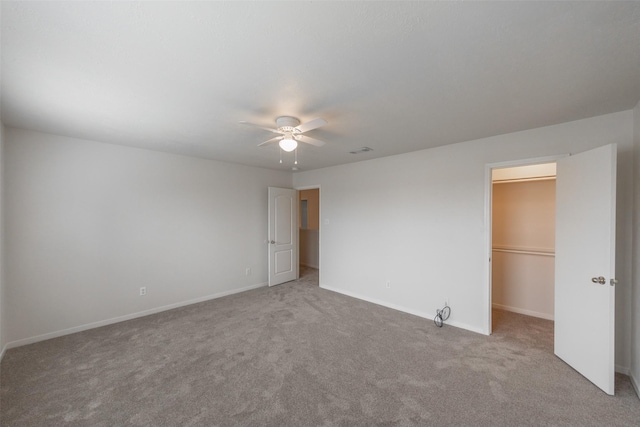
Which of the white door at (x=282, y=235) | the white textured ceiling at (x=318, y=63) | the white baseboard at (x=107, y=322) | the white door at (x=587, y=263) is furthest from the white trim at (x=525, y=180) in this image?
the white baseboard at (x=107, y=322)

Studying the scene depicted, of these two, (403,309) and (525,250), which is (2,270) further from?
(525,250)

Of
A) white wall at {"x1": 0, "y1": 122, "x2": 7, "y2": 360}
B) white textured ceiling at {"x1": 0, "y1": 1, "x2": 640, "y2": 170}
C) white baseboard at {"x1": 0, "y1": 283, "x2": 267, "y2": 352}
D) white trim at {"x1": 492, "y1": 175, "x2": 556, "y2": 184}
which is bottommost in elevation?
white baseboard at {"x1": 0, "y1": 283, "x2": 267, "y2": 352}

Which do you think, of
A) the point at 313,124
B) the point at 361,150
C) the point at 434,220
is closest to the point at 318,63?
the point at 313,124

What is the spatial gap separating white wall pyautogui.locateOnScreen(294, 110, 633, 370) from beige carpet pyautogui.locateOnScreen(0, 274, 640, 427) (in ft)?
1.77

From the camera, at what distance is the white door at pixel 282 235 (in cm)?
512

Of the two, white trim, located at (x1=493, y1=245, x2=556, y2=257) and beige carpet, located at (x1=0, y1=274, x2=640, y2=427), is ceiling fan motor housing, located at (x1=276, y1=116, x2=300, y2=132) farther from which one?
white trim, located at (x1=493, y1=245, x2=556, y2=257)

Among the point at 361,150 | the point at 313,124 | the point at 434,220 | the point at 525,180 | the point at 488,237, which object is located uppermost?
the point at 361,150

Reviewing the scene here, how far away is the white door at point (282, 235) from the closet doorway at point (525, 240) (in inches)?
149

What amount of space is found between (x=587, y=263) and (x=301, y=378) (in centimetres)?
283

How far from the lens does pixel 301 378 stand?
2.21m

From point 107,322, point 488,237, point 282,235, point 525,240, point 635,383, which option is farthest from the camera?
point 282,235

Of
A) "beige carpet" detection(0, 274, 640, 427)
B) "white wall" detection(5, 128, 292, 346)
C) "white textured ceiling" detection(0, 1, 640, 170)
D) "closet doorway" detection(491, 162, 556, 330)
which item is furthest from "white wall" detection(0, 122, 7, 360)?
"closet doorway" detection(491, 162, 556, 330)

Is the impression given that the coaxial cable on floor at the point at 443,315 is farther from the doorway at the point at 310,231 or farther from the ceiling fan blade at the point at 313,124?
the doorway at the point at 310,231

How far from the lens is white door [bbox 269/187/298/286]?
5.12 m
